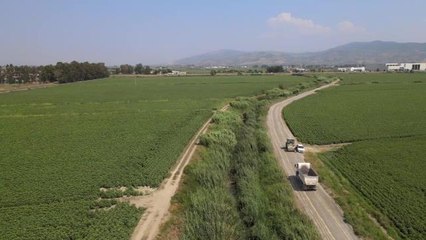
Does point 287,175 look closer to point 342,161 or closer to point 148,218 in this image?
point 342,161

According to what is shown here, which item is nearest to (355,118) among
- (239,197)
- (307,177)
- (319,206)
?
(307,177)

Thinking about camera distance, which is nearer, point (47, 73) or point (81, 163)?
point (81, 163)

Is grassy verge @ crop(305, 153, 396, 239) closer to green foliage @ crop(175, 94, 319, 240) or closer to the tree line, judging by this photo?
green foliage @ crop(175, 94, 319, 240)

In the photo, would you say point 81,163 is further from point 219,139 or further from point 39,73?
point 39,73

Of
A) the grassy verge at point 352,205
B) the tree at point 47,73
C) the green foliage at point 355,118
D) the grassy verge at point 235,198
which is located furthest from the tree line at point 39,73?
the grassy verge at point 352,205

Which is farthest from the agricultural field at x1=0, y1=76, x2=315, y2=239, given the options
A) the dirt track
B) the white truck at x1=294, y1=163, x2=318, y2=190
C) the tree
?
the tree
